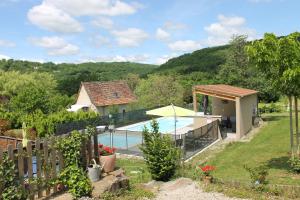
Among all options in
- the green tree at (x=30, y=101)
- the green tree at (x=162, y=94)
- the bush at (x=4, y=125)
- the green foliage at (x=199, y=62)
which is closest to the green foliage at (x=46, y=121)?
the bush at (x=4, y=125)

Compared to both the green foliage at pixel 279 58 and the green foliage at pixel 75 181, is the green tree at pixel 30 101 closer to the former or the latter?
the green foliage at pixel 279 58

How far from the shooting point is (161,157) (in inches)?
422

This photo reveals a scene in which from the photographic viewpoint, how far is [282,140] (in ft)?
69.4

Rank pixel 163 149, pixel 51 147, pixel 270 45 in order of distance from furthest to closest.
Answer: pixel 270 45, pixel 163 149, pixel 51 147

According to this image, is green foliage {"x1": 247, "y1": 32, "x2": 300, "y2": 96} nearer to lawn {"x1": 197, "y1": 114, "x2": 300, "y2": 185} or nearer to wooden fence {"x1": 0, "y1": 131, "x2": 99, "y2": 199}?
lawn {"x1": 197, "y1": 114, "x2": 300, "y2": 185}

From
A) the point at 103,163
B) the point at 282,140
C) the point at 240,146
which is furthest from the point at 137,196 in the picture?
the point at 282,140

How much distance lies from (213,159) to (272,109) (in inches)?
985

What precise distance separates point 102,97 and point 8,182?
110ft

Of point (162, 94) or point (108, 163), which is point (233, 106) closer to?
point (162, 94)

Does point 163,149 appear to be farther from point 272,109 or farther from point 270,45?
point 272,109

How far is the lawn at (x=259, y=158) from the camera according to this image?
1267cm

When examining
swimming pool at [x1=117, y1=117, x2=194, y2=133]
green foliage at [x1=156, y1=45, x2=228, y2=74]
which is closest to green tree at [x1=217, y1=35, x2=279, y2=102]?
swimming pool at [x1=117, y1=117, x2=194, y2=133]

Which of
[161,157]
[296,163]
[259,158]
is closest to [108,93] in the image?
[259,158]

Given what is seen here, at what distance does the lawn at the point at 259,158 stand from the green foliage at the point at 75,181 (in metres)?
4.55
